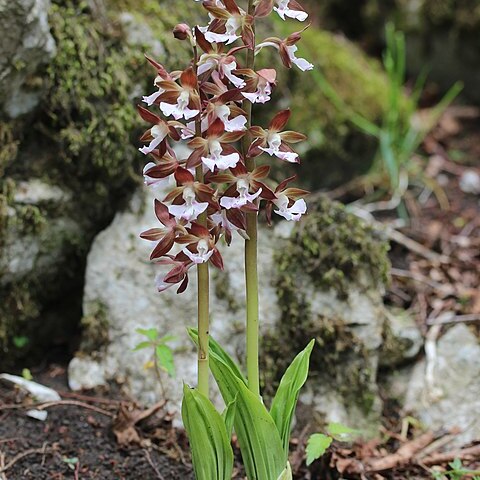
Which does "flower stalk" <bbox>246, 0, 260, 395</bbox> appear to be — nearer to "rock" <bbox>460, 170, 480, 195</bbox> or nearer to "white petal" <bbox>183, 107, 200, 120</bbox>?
"white petal" <bbox>183, 107, 200, 120</bbox>

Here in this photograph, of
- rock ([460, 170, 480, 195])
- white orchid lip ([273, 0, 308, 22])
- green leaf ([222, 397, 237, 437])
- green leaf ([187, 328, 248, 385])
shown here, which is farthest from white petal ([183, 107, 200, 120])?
rock ([460, 170, 480, 195])

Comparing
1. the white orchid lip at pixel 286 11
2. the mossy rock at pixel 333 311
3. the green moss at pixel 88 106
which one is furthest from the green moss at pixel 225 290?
the white orchid lip at pixel 286 11

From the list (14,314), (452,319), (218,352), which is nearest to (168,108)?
(218,352)

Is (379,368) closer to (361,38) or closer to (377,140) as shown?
(377,140)

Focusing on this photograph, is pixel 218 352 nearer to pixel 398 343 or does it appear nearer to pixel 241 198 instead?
pixel 241 198

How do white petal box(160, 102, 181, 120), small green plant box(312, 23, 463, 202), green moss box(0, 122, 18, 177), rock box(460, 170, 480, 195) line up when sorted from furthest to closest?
rock box(460, 170, 480, 195)
small green plant box(312, 23, 463, 202)
green moss box(0, 122, 18, 177)
white petal box(160, 102, 181, 120)
